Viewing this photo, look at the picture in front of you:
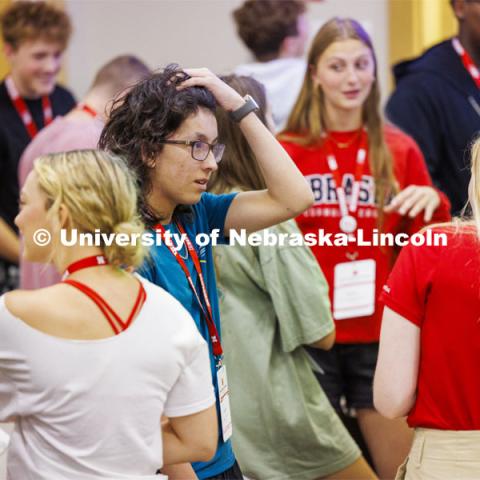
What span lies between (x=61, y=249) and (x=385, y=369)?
2.57 feet

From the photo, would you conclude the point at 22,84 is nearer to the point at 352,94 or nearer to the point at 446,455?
the point at 352,94

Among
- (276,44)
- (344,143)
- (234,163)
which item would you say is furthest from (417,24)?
(234,163)

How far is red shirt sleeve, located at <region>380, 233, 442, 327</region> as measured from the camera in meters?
2.23

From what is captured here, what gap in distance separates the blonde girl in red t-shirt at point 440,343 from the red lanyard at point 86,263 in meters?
0.67

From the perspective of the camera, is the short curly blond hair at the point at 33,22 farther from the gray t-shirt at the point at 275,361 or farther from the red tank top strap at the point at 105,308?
the red tank top strap at the point at 105,308

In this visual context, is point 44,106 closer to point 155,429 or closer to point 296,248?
point 296,248

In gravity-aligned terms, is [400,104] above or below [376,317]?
above

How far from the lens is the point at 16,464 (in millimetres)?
1927

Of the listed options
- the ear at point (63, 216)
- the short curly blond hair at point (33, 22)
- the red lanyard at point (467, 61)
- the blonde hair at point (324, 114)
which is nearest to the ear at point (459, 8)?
the red lanyard at point (467, 61)

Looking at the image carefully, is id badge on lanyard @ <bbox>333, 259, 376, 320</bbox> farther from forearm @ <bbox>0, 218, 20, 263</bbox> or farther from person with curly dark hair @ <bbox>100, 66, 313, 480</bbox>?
forearm @ <bbox>0, 218, 20, 263</bbox>

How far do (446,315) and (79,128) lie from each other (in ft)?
6.37

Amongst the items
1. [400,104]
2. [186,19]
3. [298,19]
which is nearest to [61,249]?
[400,104]

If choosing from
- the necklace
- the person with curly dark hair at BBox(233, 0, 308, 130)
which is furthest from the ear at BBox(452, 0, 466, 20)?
the necklace

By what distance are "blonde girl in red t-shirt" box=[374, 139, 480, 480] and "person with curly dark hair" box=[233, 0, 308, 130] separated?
7.98ft
